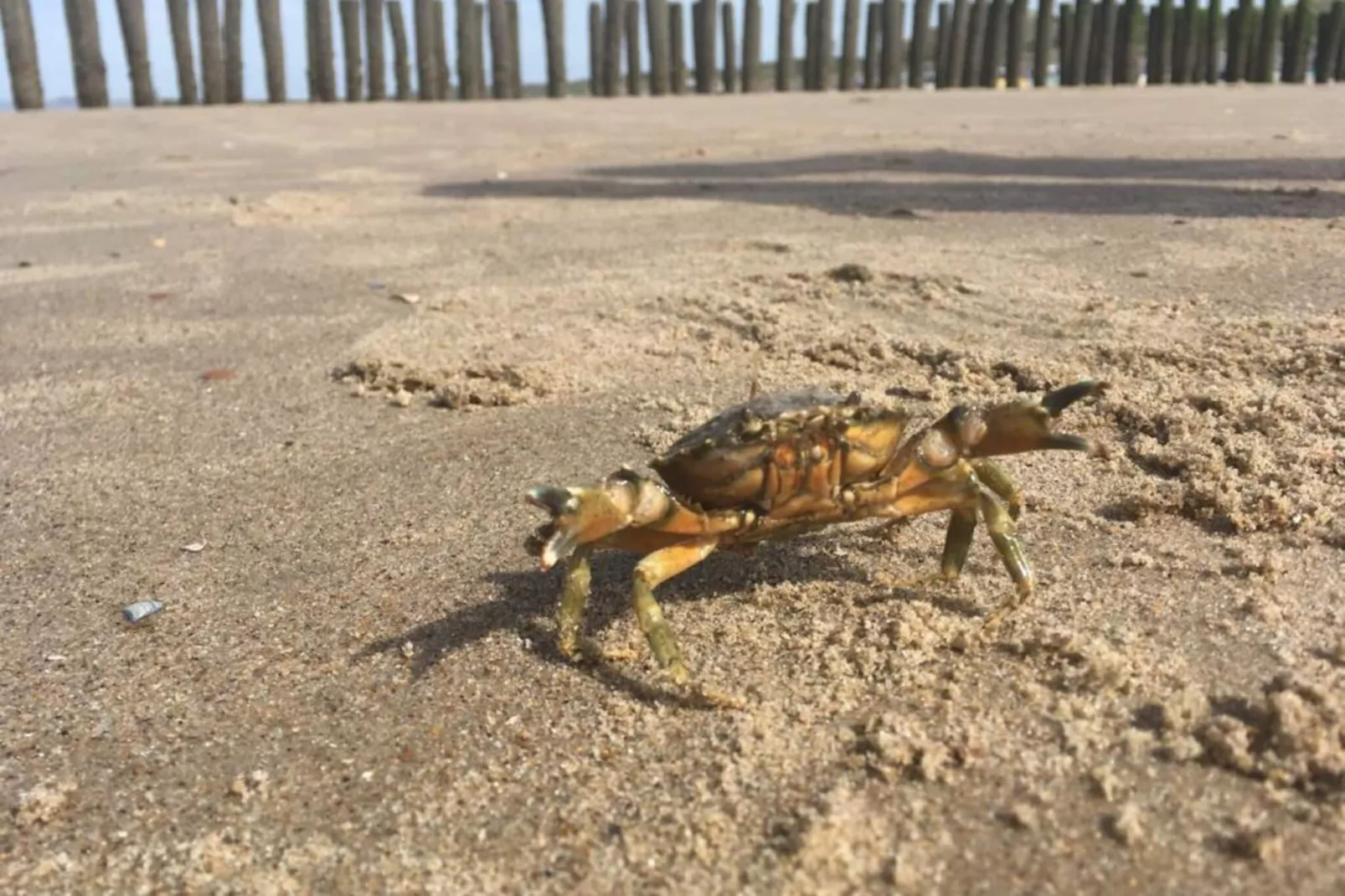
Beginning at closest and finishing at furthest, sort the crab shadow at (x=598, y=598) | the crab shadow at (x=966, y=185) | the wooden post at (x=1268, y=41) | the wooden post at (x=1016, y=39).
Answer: the crab shadow at (x=598, y=598) < the crab shadow at (x=966, y=185) < the wooden post at (x=1016, y=39) < the wooden post at (x=1268, y=41)

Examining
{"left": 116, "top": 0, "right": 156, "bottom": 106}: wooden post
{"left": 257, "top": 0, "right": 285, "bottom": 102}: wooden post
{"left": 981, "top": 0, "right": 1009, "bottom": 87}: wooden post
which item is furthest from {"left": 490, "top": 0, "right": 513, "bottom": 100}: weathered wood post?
{"left": 981, "top": 0, "right": 1009, "bottom": 87}: wooden post

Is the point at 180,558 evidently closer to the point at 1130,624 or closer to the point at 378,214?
the point at 1130,624

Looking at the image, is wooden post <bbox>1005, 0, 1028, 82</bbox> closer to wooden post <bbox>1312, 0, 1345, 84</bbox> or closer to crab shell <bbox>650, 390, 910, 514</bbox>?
wooden post <bbox>1312, 0, 1345, 84</bbox>

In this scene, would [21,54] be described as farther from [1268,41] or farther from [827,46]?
[1268,41]

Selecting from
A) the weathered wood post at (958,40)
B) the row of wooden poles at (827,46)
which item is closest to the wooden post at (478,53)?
the row of wooden poles at (827,46)

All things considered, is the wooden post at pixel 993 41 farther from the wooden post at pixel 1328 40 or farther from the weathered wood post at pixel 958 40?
the wooden post at pixel 1328 40

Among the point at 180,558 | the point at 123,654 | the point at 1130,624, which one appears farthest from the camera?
the point at 180,558

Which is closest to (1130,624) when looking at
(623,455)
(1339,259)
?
(623,455)

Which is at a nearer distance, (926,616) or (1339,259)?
(926,616)
